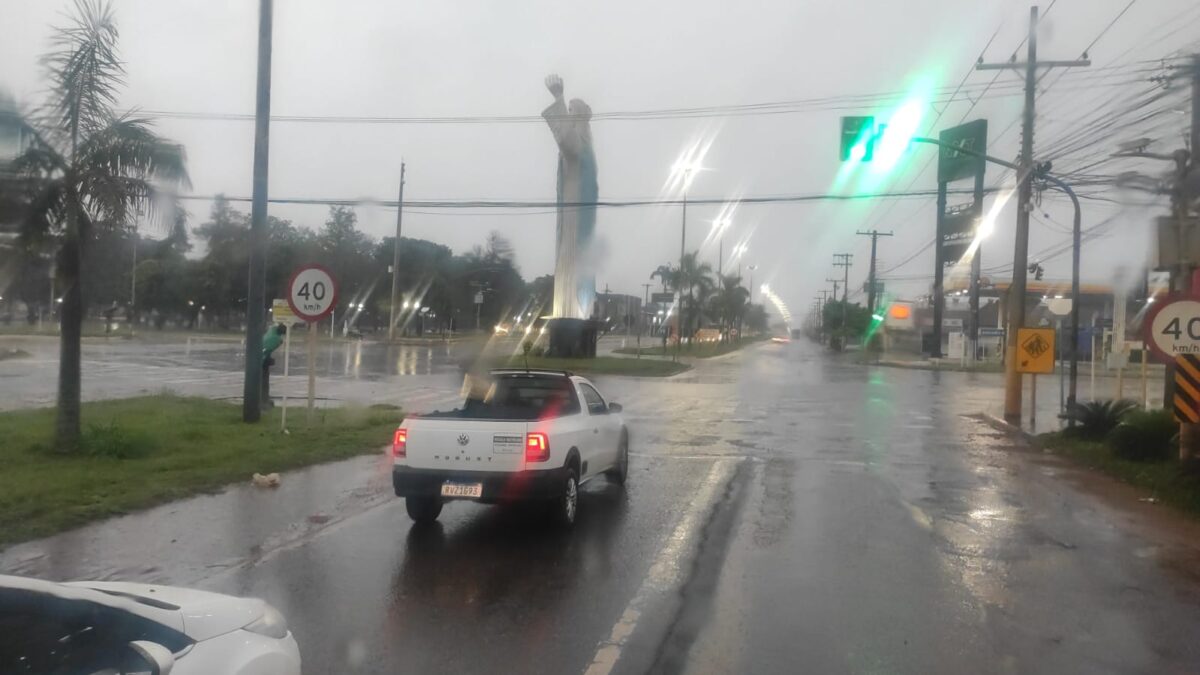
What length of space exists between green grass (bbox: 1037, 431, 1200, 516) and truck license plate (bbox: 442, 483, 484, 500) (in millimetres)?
8340

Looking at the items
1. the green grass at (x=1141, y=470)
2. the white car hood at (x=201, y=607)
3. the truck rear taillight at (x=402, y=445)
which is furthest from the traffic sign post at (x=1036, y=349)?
the white car hood at (x=201, y=607)

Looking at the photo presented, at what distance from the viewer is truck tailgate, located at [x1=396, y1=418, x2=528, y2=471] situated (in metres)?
9.03

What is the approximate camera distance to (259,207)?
16.6 meters

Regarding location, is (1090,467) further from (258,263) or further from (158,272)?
(158,272)

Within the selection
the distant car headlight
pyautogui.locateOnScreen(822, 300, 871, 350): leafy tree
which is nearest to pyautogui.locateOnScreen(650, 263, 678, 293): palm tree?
pyautogui.locateOnScreen(822, 300, 871, 350): leafy tree

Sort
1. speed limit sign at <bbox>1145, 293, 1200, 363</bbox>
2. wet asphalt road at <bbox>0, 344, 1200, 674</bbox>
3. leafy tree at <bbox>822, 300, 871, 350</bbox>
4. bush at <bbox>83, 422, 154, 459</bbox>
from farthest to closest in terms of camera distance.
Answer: leafy tree at <bbox>822, 300, 871, 350</bbox>, speed limit sign at <bbox>1145, 293, 1200, 363</bbox>, bush at <bbox>83, 422, 154, 459</bbox>, wet asphalt road at <bbox>0, 344, 1200, 674</bbox>

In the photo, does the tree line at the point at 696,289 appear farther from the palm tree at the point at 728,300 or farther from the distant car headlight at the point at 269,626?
the distant car headlight at the point at 269,626

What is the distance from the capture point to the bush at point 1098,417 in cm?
1816

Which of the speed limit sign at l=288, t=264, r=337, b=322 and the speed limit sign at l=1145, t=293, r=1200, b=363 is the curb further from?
the speed limit sign at l=288, t=264, r=337, b=322

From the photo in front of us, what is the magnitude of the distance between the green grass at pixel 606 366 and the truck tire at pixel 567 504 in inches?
1074

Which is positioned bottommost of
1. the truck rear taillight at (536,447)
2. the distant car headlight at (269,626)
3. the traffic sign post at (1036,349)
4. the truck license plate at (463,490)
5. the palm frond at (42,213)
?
the truck license plate at (463,490)

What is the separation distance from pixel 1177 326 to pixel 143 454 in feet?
43.8

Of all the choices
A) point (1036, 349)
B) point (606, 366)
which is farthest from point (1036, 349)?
point (606, 366)

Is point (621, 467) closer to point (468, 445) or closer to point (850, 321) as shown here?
point (468, 445)
